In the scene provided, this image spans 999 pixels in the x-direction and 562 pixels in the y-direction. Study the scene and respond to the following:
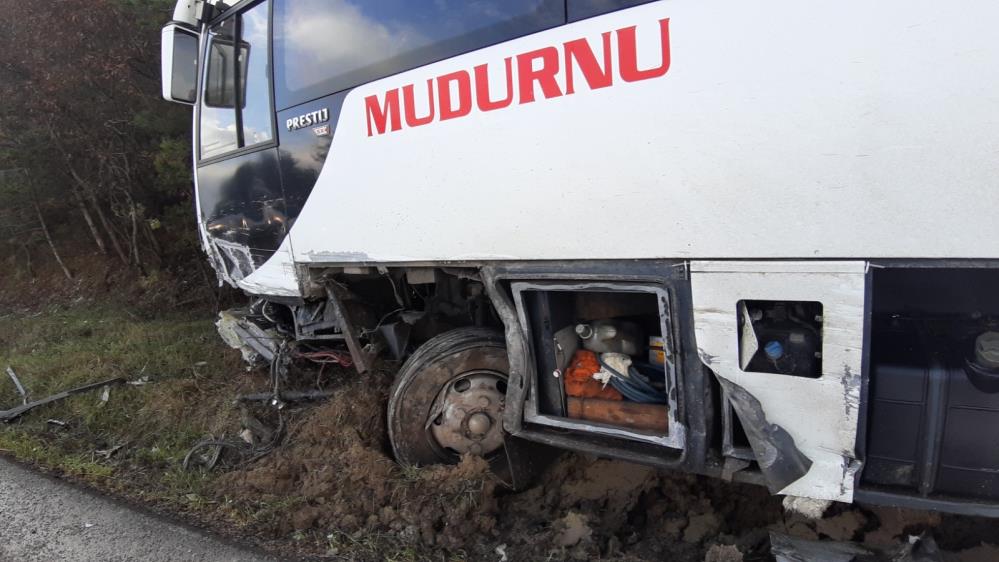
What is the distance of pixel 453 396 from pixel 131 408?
127 inches

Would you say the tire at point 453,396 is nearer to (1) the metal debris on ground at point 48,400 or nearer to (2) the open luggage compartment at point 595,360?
(2) the open luggage compartment at point 595,360

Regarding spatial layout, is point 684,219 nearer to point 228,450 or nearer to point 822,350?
point 822,350

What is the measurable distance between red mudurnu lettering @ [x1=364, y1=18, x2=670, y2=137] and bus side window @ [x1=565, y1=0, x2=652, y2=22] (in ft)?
0.25

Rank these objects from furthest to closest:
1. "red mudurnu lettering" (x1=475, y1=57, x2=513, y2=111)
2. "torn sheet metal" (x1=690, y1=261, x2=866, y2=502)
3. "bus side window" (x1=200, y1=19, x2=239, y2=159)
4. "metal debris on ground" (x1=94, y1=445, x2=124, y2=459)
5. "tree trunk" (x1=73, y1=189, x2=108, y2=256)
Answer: "tree trunk" (x1=73, y1=189, x2=108, y2=256), "metal debris on ground" (x1=94, y1=445, x2=124, y2=459), "bus side window" (x1=200, y1=19, x2=239, y2=159), "red mudurnu lettering" (x1=475, y1=57, x2=513, y2=111), "torn sheet metal" (x1=690, y1=261, x2=866, y2=502)

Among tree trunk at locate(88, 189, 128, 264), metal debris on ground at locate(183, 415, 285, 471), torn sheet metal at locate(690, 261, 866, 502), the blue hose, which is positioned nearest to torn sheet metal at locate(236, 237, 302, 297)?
metal debris on ground at locate(183, 415, 285, 471)

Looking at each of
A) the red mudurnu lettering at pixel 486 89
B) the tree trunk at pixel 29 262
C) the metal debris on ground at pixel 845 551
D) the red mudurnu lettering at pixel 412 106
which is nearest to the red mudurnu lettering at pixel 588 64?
the red mudurnu lettering at pixel 486 89

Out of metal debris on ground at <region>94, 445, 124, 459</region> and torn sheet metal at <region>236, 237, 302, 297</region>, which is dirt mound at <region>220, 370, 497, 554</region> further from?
metal debris on ground at <region>94, 445, 124, 459</region>

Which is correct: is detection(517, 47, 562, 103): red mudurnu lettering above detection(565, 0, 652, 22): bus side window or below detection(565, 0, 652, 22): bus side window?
below

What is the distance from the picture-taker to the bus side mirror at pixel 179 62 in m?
3.78

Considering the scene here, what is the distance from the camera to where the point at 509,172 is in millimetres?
2242

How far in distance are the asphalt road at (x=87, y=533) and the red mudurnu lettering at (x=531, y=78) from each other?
2.13m

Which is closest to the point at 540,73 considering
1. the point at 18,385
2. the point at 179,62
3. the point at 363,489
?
the point at 363,489

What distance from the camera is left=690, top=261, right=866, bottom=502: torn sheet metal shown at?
70.1 inches

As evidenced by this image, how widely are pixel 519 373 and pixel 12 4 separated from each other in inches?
351
